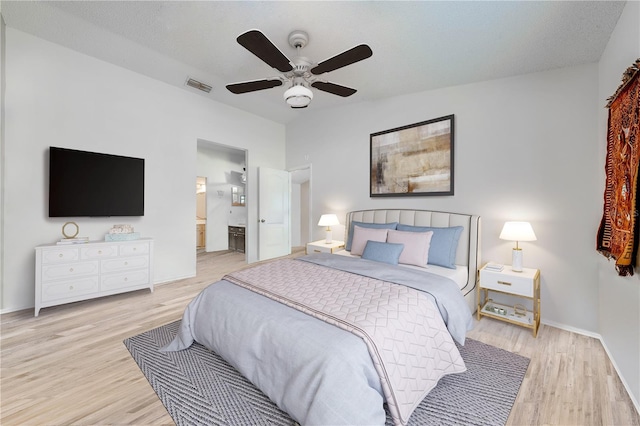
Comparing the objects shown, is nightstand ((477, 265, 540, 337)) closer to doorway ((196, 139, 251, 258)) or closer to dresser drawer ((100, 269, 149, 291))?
dresser drawer ((100, 269, 149, 291))

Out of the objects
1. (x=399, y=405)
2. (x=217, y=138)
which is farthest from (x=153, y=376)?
(x=217, y=138)

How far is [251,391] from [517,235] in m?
2.69

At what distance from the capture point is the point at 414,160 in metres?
3.61

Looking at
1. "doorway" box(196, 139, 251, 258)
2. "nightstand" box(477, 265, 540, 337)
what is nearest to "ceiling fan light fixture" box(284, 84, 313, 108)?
"nightstand" box(477, 265, 540, 337)

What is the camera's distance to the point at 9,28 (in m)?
2.77

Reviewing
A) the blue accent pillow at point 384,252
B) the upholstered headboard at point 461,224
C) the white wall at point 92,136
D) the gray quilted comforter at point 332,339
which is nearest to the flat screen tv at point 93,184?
the white wall at point 92,136

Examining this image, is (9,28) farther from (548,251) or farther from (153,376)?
(548,251)

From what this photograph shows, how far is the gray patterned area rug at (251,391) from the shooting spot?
58.2 inches

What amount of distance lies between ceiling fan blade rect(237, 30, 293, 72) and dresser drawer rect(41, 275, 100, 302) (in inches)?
123

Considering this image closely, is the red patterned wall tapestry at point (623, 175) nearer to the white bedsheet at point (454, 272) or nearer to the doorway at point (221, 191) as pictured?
the white bedsheet at point (454, 272)

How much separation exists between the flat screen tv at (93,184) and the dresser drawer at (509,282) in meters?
4.32

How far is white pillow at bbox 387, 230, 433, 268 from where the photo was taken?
2.82m

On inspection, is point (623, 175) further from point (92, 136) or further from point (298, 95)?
point (92, 136)

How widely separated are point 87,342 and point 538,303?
4.18 metres
